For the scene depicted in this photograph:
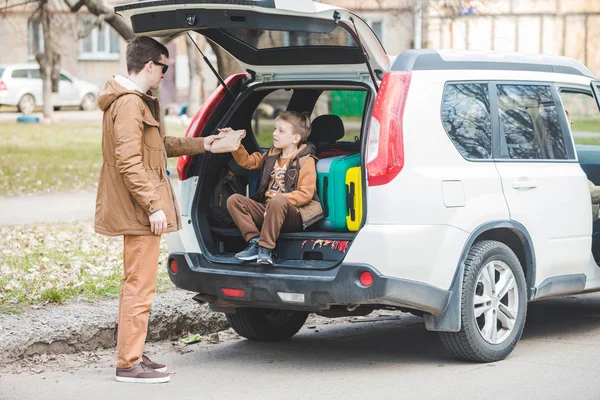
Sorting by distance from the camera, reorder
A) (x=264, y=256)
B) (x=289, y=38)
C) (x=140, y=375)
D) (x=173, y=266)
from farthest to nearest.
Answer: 1. (x=173, y=266)
2. (x=289, y=38)
3. (x=264, y=256)
4. (x=140, y=375)

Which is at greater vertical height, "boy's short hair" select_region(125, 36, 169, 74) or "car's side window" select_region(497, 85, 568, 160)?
"boy's short hair" select_region(125, 36, 169, 74)

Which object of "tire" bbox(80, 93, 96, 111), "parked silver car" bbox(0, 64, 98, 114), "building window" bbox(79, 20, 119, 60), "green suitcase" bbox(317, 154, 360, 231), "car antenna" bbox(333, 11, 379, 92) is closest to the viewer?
"car antenna" bbox(333, 11, 379, 92)

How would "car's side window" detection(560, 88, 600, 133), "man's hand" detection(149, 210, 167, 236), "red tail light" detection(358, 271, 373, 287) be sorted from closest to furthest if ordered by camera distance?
"red tail light" detection(358, 271, 373, 287) < "man's hand" detection(149, 210, 167, 236) < "car's side window" detection(560, 88, 600, 133)

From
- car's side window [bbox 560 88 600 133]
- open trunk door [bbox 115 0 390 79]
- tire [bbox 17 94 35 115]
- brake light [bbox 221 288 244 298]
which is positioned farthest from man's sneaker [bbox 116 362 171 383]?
tire [bbox 17 94 35 115]

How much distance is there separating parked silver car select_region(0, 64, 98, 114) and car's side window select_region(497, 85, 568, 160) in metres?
33.2

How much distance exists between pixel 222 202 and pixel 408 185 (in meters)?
1.44

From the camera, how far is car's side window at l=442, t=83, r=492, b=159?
6.49 metres

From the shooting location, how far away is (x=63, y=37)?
46.0m

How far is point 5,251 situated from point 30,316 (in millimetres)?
3218

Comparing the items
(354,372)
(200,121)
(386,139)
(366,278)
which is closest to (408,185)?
(386,139)

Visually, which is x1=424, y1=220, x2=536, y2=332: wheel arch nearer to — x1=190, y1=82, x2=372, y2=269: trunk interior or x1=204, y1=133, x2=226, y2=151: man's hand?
x1=190, y1=82, x2=372, y2=269: trunk interior

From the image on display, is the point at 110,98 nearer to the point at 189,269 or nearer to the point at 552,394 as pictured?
the point at 189,269

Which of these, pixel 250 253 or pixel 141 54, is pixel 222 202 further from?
pixel 141 54

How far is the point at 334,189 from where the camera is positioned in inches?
267
